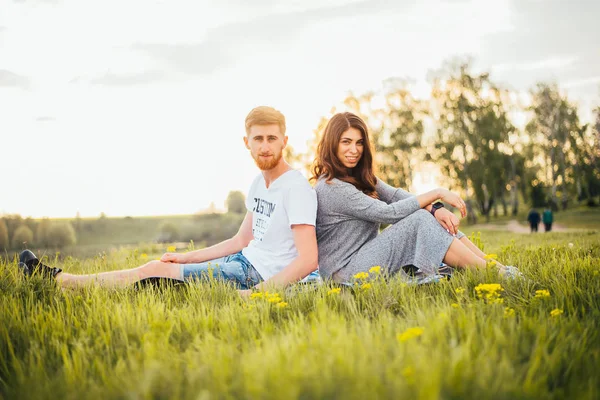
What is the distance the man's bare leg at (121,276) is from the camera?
367cm

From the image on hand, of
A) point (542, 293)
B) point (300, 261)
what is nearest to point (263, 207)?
point (300, 261)

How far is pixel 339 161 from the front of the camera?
414 cm

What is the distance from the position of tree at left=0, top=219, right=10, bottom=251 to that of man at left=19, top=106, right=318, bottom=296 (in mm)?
1242

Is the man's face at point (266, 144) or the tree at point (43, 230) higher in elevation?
the man's face at point (266, 144)

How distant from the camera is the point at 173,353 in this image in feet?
7.09

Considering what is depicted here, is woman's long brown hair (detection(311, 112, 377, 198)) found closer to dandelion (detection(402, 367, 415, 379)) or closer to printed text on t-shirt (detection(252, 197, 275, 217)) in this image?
printed text on t-shirt (detection(252, 197, 275, 217))

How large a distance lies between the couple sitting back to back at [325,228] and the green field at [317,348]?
39cm

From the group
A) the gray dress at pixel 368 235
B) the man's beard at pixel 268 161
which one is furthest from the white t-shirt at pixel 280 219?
the gray dress at pixel 368 235

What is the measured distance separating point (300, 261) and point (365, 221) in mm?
920

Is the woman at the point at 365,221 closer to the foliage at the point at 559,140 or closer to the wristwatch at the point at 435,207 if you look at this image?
the wristwatch at the point at 435,207

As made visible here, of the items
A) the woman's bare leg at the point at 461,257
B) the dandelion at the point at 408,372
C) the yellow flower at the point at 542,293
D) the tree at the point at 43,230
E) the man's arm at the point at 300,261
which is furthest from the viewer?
the tree at the point at 43,230

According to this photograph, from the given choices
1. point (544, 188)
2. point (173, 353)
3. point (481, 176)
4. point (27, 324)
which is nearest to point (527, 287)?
point (173, 353)

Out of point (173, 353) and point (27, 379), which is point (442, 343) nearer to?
point (173, 353)

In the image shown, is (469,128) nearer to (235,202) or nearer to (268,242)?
(235,202)
